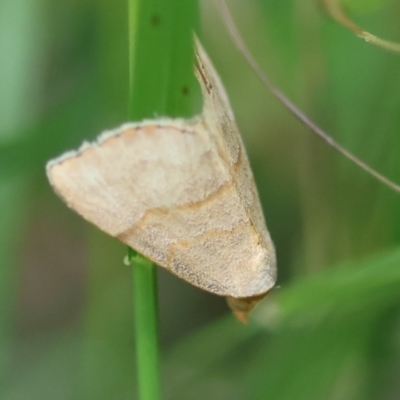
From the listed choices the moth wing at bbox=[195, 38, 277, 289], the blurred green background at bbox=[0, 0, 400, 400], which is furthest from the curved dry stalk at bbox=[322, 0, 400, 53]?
the moth wing at bbox=[195, 38, 277, 289]

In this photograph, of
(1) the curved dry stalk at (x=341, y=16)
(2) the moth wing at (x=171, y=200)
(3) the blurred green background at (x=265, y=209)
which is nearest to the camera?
(2) the moth wing at (x=171, y=200)

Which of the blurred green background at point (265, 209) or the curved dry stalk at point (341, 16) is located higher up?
the curved dry stalk at point (341, 16)

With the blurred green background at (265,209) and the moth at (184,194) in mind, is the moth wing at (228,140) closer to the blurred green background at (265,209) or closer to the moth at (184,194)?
the moth at (184,194)

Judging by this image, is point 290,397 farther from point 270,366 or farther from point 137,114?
point 137,114

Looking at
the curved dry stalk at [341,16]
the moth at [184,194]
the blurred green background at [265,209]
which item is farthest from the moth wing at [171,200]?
the curved dry stalk at [341,16]

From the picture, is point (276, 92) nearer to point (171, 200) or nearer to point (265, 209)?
point (171, 200)

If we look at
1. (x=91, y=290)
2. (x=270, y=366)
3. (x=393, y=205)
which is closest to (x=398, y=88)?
(x=393, y=205)
